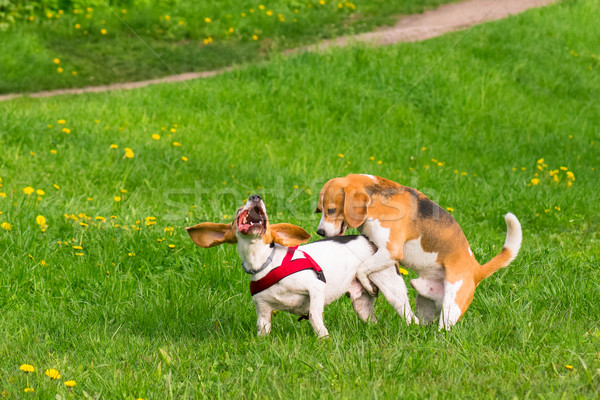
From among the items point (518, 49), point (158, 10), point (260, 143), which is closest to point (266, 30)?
point (158, 10)

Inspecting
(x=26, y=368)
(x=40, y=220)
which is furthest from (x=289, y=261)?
(x=40, y=220)

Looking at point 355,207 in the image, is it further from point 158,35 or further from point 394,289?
point 158,35

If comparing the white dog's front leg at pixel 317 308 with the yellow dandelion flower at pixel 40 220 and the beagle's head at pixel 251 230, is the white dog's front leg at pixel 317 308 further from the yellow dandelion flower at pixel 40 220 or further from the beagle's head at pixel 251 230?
the yellow dandelion flower at pixel 40 220

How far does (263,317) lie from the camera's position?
11.8ft

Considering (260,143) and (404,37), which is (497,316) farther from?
(404,37)

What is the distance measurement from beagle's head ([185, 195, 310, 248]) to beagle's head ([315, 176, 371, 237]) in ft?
0.50

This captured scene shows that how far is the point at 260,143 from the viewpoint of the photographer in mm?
8547

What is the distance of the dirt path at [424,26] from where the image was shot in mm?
11695

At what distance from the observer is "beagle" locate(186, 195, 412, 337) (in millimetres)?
3391

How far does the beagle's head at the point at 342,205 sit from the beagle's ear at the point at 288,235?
0.12 metres

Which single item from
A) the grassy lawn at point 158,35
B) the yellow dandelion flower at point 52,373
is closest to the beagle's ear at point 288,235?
the yellow dandelion flower at point 52,373

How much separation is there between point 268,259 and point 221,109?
6.20m

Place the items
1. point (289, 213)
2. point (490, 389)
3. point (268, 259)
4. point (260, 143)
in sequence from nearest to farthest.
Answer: point (490, 389), point (268, 259), point (289, 213), point (260, 143)

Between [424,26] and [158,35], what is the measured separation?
223 inches
